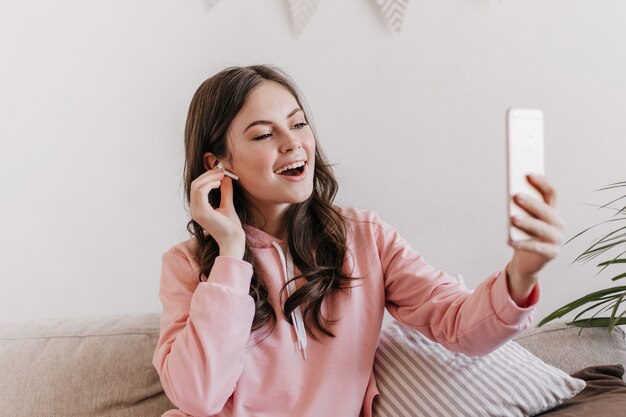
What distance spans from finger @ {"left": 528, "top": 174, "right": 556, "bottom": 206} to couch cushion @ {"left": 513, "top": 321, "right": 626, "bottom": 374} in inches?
30.0

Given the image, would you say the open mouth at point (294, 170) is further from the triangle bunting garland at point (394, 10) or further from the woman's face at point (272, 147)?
the triangle bunting garland at point (394, 10)

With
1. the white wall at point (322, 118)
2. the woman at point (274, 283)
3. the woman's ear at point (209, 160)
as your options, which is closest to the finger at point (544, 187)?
the woman at point (274, 283)

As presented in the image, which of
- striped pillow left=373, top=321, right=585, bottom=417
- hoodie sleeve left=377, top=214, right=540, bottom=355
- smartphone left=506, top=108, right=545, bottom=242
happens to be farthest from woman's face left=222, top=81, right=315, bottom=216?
smartphone left=506, top=108, right=545, bottom=242

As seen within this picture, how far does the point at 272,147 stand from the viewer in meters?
1.39

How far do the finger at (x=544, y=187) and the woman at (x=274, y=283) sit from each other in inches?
→ 12.0

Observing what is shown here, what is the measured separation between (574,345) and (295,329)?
0.68 metres

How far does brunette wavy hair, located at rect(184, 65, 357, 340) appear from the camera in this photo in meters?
1.39

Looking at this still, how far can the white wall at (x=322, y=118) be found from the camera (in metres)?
1.91

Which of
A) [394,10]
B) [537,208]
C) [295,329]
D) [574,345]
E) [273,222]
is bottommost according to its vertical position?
[574,345]

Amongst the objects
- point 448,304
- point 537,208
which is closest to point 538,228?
point 537,208

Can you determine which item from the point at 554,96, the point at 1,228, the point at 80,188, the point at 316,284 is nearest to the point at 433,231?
the point at 554,96

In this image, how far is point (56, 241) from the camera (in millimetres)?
1938

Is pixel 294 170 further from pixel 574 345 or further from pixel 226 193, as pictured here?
pixel 574 345

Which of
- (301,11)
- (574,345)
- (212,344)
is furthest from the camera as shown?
(301,11)
